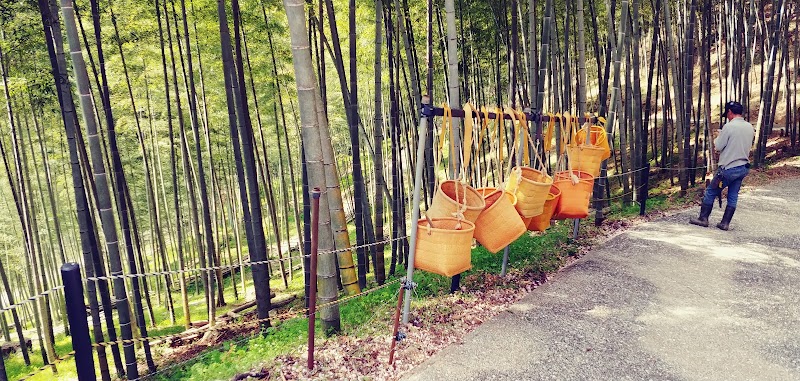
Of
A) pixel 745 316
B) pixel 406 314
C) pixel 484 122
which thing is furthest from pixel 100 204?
pixel 745 316

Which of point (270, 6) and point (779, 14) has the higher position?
point (270, 6)

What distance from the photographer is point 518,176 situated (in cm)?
331

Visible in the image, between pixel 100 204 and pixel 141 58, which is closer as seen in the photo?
pixel 100 204

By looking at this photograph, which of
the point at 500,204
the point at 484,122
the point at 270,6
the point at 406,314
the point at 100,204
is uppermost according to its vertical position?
the point at 270,6

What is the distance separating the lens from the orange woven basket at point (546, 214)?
360 cm

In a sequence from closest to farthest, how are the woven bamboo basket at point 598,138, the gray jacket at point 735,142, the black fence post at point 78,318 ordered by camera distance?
the black fence post at point 78,318 < the woven bamboo basket at point 598,138 < the gray jacket at point 735,142

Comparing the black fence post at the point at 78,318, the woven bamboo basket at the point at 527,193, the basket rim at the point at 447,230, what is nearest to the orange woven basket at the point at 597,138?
the woven bamboo basket at the point at 527,193

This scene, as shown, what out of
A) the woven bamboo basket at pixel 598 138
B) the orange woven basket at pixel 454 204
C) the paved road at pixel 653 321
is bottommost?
the paved road at pixel 653 321

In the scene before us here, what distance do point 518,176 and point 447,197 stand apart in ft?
2.16

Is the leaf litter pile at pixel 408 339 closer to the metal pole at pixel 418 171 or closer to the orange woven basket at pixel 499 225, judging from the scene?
the metal pole at pixel 418 171

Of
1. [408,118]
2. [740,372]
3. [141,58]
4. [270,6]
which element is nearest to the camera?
A: [740,372]

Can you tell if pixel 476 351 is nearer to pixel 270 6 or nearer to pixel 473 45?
pixel 270 6

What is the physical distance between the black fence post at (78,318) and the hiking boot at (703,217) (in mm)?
5692

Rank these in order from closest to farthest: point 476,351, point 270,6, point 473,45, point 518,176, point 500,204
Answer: point 476,351, point 500,204, point 518,176, point 270,6, point 473,45
